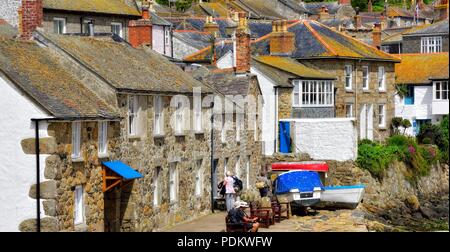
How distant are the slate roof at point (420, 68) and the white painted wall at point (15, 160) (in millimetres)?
41014

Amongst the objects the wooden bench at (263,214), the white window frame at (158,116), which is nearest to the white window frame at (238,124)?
the white window frame at (158,116)

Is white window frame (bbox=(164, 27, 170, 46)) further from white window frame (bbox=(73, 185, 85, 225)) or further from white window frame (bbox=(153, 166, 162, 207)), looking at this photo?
white window frame (bbox=(73, 185, 85, 225))

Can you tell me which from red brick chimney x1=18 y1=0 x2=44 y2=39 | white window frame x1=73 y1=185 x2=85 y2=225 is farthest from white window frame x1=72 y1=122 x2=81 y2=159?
red brick chimney x1=18 y1=0 x2=44 y2=39

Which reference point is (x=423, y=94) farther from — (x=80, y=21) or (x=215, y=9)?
(x=215, y=9)

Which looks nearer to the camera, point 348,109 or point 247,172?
point 247,172

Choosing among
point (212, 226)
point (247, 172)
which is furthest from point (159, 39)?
point (212, 226)

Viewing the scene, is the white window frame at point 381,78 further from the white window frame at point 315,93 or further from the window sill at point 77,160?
the window sill at point 77,160

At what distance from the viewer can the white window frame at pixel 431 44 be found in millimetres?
73875

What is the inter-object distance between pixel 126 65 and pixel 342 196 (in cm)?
1111

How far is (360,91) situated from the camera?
61.2 meters

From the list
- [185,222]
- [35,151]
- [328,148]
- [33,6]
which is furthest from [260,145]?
[35,151]

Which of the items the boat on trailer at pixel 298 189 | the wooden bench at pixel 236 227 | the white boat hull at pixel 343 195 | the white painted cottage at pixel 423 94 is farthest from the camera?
the white painted cottage at pixel 423 94
